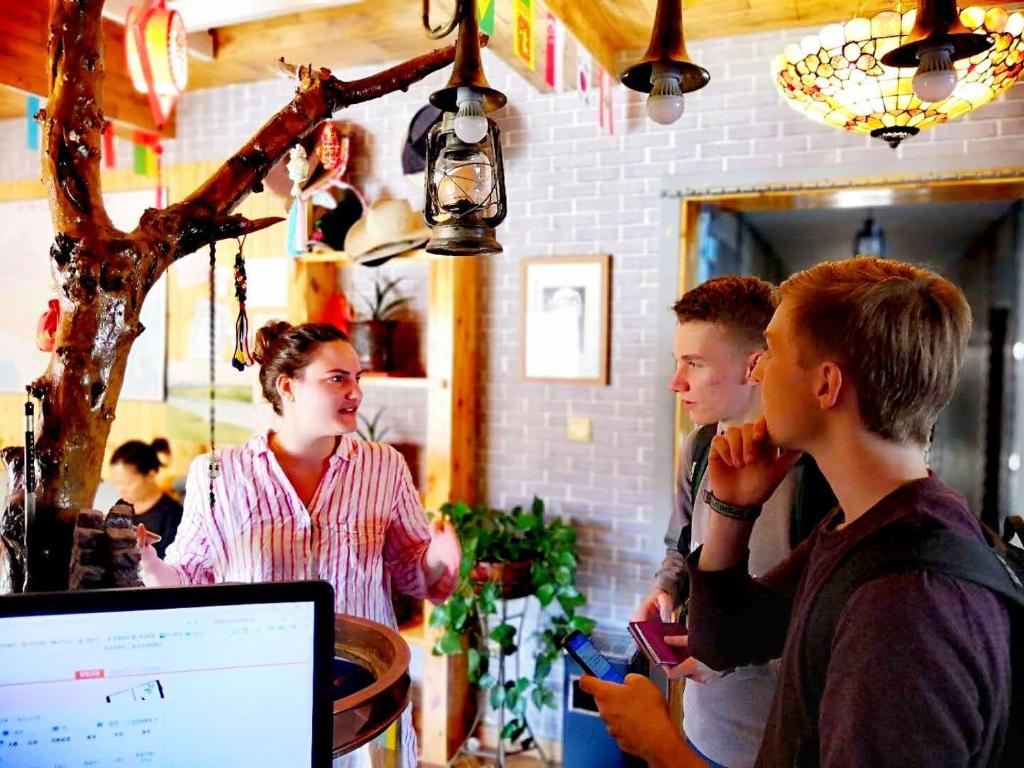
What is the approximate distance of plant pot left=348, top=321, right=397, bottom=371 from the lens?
3.39 metres

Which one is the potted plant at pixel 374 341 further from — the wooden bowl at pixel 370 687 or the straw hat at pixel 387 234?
the wooden bowl at pixel 370 687

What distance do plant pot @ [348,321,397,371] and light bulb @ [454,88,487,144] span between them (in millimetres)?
2304

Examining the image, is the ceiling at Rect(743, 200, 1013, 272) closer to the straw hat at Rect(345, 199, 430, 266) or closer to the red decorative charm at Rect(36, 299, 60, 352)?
the straw hat at Rect(345, 199, 430, 266)

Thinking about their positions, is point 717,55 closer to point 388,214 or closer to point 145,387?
point 388,214

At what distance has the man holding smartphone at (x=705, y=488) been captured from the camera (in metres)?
1.44

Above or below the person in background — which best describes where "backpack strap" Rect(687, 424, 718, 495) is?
above

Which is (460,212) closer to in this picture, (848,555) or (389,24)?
(848,555)

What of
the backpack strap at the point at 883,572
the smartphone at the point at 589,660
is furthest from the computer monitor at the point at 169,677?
the backpack strap at the point at 883,572

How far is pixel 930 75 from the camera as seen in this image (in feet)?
3.56

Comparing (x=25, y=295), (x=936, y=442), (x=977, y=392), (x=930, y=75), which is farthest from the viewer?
(x=936, y=442)

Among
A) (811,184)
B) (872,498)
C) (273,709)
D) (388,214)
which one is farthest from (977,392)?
(273,709)

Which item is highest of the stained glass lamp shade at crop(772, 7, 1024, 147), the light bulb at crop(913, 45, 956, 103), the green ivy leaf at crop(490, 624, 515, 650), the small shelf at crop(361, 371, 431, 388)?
the stained glass lamp shade at crop(772, 7, 1024, 147)

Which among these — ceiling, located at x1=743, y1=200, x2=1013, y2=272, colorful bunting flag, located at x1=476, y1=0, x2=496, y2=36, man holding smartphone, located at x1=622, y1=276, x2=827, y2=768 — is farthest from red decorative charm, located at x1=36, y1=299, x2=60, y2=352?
ceiling, located at x1=743, y1=200, x2=1013, y2=272

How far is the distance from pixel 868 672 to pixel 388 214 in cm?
270
